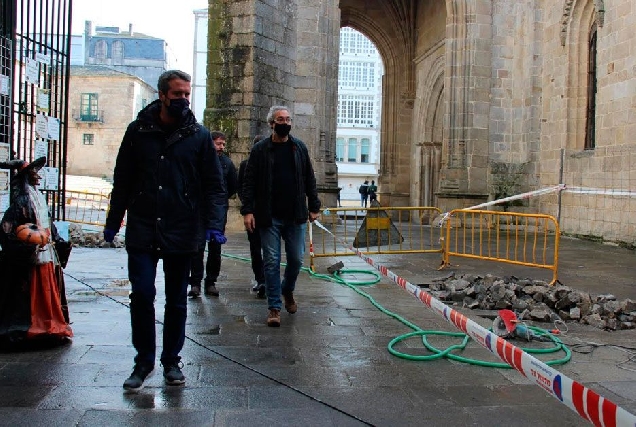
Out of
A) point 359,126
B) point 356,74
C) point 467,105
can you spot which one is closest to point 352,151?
point 359,126

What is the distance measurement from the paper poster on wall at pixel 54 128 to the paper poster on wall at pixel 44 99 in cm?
12

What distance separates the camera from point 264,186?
18.9ft

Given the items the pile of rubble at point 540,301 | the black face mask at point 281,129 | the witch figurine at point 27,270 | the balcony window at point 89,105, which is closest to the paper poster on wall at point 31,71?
the witch figurine at point 27,270

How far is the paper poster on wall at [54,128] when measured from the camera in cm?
611

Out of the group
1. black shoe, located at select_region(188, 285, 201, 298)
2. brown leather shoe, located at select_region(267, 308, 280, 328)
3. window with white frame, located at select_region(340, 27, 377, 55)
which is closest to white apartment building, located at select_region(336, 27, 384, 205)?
window with white frame, located at select_region(340, 27, 377, 55)

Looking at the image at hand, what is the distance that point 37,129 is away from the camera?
601cm

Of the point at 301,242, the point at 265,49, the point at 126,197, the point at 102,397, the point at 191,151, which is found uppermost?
the point at 265,49

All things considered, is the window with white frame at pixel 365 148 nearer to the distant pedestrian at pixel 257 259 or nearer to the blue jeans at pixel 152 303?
the distant pedestrian at pixel 257 259

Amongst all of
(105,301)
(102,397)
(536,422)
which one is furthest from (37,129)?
(536,422)

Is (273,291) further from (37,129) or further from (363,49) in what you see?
(363,49)

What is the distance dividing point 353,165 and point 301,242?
56753 mm

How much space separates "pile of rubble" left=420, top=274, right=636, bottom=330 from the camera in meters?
6.09

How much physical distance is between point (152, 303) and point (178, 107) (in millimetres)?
1150

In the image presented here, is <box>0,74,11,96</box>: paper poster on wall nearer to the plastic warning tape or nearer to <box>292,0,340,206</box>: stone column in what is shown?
the plastic warning tape
